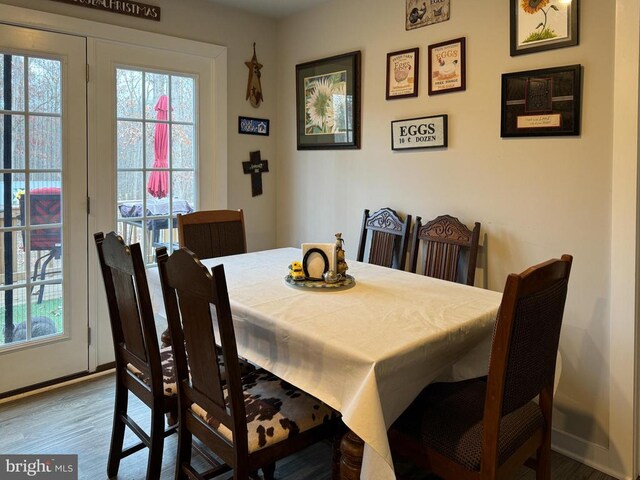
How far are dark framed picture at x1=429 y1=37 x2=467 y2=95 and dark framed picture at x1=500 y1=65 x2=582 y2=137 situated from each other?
10.8 inches

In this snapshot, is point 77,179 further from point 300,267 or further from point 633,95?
point 633,95

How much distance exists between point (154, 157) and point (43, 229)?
811mm

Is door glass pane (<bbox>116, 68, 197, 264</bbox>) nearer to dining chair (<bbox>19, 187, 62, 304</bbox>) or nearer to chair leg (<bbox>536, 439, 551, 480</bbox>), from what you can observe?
dining chair (<bbox>19, 187, 62, 304</bbox>)

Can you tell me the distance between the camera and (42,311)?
2861 mm

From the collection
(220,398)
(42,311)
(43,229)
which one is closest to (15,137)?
(43,229)

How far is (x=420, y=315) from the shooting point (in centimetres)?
165

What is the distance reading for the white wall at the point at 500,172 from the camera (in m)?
2.13

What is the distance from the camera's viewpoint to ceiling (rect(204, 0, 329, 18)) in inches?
134

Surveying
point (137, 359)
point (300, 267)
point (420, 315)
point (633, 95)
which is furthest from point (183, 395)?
point (633, 95)


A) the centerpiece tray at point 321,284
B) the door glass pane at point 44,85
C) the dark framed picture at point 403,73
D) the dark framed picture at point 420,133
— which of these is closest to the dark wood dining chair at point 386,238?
the dark framed picture at point 420,133

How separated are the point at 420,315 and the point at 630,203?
1090 mm

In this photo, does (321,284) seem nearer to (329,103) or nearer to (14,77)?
(329,103)

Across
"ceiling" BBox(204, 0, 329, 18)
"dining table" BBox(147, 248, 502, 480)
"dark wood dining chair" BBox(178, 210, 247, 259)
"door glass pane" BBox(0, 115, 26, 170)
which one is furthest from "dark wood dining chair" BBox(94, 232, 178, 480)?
"ceiling" BBox(204, 0, 329, 18)

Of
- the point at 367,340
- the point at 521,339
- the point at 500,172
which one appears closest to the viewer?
the point at 521,339
